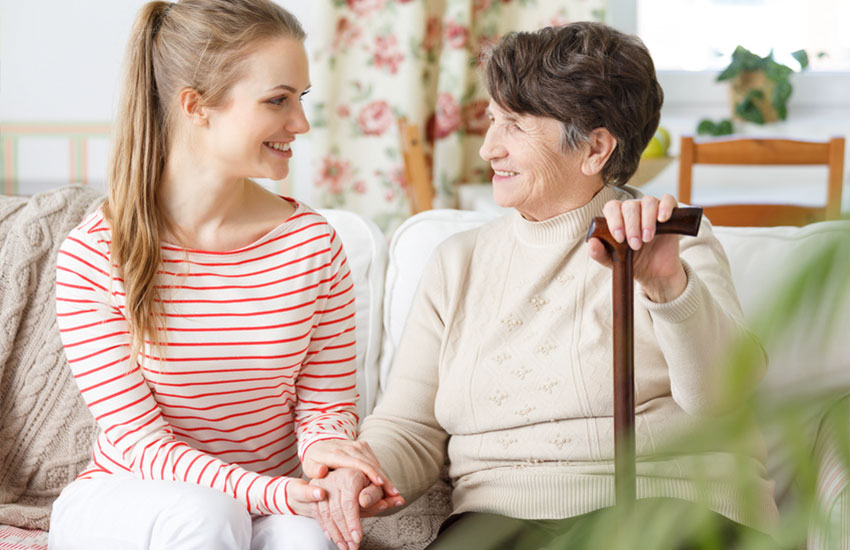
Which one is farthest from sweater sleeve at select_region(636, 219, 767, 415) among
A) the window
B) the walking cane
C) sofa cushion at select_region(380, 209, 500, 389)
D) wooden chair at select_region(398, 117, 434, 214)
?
the window

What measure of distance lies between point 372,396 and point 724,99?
241 centimetres

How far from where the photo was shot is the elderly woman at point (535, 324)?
1.28 m

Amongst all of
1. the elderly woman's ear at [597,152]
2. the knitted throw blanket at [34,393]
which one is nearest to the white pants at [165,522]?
the knitted throw blanket at [34,393]

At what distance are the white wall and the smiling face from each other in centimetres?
197

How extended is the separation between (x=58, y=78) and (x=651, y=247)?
2.78 meters

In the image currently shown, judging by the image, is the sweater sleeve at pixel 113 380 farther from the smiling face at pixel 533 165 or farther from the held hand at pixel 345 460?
the smiling face at pixel 533 165

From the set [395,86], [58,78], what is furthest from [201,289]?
[58,78]

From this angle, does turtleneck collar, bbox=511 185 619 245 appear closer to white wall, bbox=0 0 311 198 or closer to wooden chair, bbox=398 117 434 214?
wooden chair, bbox=398 117 434 214

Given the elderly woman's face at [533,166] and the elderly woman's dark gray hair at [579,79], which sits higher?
the elderly woman's dark gray hair at [579,79]

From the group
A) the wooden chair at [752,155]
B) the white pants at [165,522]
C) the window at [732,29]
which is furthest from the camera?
the window at [732,29]

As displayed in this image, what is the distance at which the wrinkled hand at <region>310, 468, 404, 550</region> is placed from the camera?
3.70ft

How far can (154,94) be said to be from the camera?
4.18 ft

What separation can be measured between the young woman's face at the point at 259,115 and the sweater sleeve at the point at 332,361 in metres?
0.18

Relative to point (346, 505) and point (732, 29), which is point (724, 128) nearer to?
point (732, 29)
